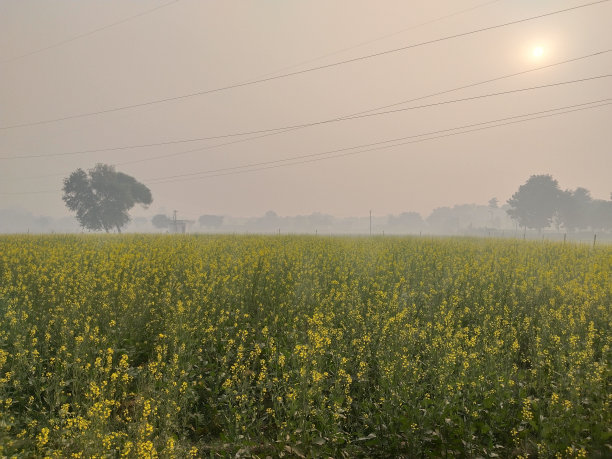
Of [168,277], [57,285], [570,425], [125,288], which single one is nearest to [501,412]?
[570,425]

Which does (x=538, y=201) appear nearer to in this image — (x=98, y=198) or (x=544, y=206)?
(x=544, y=206)

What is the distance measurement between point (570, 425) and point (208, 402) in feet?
14.0

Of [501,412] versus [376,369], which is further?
[376,369]

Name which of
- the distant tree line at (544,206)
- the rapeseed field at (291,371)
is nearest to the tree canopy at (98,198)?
the rapeseed field at (291,371)

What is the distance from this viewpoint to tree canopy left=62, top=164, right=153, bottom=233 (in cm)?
6456

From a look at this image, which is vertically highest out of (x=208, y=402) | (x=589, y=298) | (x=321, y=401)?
(x=589, y=298)

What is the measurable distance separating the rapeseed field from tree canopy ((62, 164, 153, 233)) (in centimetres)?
6245

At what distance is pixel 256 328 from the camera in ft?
23.0

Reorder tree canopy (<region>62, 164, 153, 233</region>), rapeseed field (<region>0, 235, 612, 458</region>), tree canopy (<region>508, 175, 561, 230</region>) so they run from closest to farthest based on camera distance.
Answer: rapeseed field (<region>0, 235, 612, 458</region>)
tree canopy (<region>62, 164, 153, 233</region>)
tree canopy (<region>508, 175, 561, 230</region>)

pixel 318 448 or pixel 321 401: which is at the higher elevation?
pixel 321 401

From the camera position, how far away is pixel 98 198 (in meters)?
66.2

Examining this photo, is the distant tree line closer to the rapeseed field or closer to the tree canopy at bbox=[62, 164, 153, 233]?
the tree canopy at bbox=[62, 164, 153, 233]

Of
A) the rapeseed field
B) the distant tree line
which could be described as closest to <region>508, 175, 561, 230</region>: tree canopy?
the distant tree line

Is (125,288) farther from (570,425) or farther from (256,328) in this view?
(570,425)
